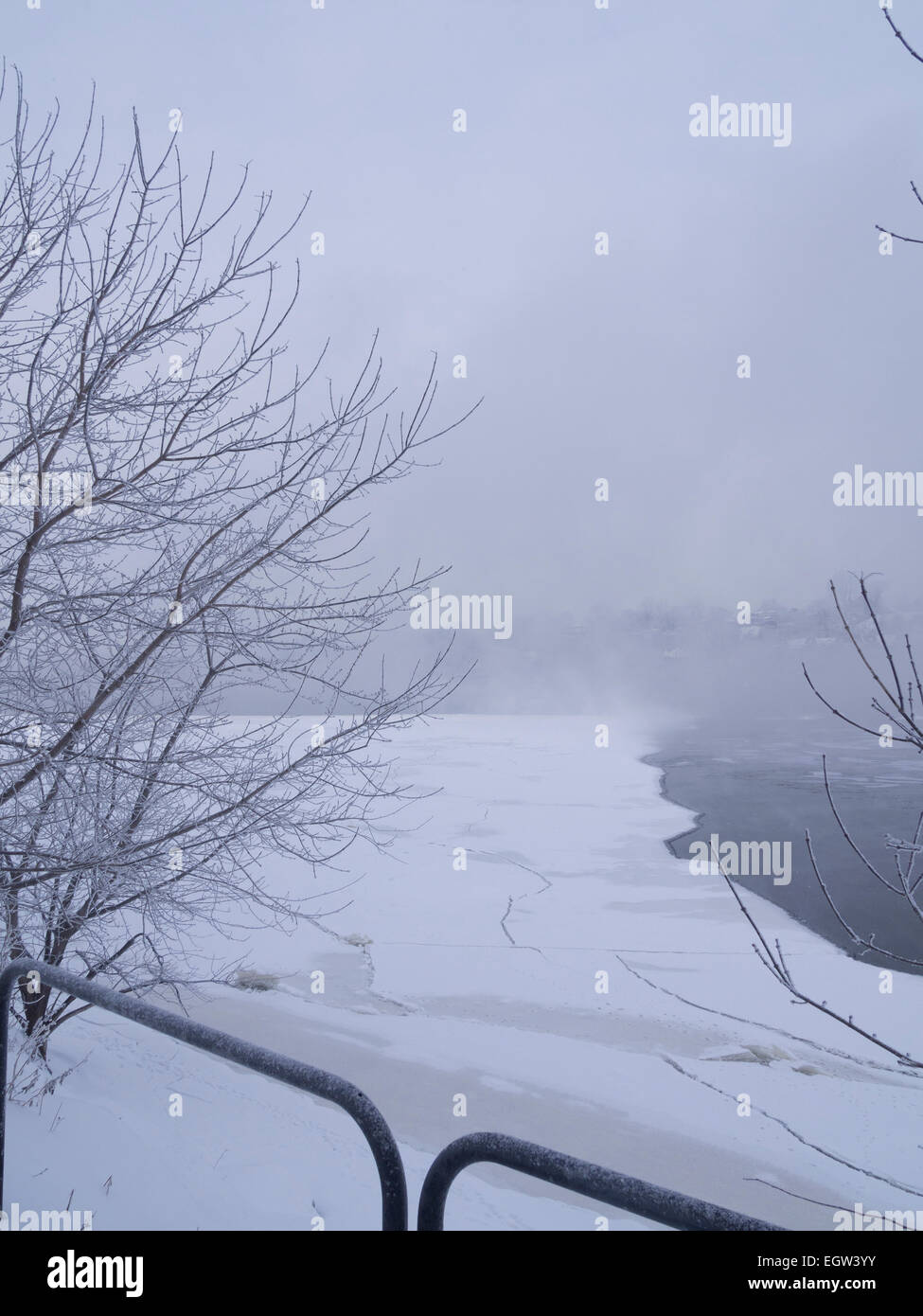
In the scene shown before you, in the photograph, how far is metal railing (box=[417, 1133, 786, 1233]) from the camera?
53.2 inches

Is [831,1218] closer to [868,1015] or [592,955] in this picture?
[868,1015]

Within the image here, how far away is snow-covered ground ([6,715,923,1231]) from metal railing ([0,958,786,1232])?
7.40ft

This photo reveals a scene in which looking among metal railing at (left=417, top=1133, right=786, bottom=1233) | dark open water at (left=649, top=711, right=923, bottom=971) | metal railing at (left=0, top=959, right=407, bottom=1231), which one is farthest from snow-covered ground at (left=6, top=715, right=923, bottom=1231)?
metal railing at (left=417, top=1133, right=786, bottom=1233)

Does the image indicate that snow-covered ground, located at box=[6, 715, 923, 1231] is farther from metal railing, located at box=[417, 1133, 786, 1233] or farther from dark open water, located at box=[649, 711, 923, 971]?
metal railing, located at box=[417, 1133, 786, 1233]

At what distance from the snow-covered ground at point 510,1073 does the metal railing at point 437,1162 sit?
2256mm

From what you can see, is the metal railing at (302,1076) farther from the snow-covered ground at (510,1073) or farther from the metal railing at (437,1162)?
the snow-covered ground at (510,1073)

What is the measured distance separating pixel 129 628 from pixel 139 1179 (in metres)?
2.61

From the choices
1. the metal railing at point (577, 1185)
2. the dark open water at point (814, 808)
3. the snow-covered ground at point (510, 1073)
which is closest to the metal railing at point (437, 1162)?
the metal railing at point (577, 1185)

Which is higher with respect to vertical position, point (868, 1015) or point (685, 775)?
point (685, 775)

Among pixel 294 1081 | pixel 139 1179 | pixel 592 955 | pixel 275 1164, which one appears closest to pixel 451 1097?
pixel 275 1164

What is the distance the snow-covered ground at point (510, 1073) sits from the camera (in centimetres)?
471
